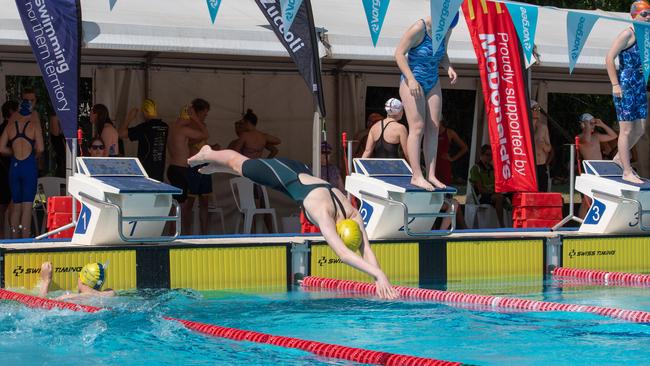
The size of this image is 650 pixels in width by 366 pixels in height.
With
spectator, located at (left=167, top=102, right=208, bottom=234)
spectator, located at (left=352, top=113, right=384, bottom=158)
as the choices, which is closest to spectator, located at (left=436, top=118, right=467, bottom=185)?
spectator, located at (left=352, top=113, right=384, bottom=158)

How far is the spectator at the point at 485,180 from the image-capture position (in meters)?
15.1

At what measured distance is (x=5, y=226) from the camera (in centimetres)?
1236

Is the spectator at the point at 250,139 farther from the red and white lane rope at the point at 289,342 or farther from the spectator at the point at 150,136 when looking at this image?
the red and white lane rope at the point at 289,342

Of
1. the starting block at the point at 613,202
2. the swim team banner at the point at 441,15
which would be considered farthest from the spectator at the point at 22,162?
the starting block at the point at 613,202

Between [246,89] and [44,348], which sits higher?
[246,89]

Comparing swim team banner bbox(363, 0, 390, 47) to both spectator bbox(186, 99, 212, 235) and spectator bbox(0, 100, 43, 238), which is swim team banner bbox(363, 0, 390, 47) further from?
spectator bbox(0, 100, 43, 238)

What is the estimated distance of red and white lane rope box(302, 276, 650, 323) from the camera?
8.41m

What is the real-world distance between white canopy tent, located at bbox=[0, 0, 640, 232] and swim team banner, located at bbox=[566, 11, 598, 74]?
63.9 inches

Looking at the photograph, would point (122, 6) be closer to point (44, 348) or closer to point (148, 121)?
point (148, 121)

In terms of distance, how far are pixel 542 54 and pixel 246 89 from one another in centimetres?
397

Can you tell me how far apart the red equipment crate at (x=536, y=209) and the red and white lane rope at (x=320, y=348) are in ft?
19.2

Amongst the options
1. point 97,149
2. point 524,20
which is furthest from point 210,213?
point 524,20

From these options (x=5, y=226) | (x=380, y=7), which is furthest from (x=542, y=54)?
(x=5, y=226)

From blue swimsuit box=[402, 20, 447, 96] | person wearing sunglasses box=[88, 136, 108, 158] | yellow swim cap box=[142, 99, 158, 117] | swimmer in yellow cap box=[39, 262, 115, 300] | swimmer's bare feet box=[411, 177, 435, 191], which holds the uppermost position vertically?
blue swimsuit box=[402, 20, 447, 96]
